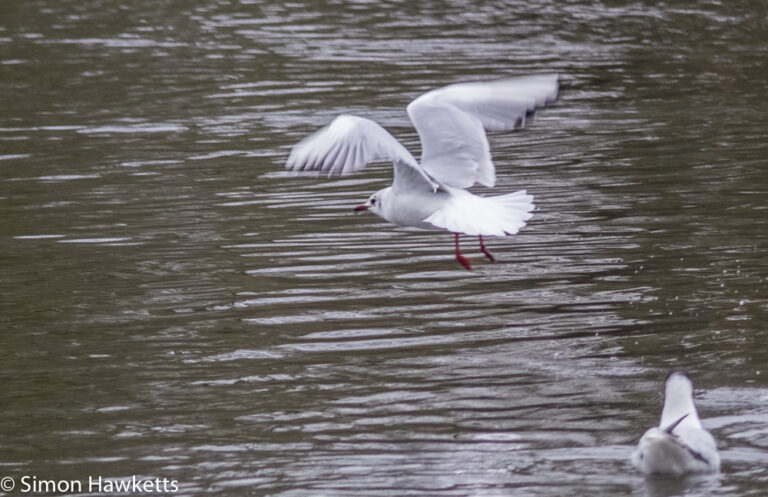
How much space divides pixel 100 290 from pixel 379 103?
A: 6457 millimetres

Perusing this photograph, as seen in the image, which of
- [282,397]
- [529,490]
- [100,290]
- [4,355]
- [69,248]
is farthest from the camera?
[69,248]

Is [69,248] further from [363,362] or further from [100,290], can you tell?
[363,362]

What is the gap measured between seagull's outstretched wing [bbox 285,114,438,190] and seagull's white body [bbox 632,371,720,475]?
2.37 meters

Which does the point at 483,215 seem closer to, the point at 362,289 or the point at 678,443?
the point at 362,289

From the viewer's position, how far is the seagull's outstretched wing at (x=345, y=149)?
26.2 ft

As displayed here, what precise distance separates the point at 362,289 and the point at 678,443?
3.60 meters

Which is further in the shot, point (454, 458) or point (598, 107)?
point (598, 107)

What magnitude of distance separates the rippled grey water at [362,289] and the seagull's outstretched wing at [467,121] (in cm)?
84

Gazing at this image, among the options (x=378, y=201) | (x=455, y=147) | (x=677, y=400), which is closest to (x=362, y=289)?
(x=378, y=201)

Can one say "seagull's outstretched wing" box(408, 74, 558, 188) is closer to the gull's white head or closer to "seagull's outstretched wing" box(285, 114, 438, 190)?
"seagull's outstretched wing" box(285, 114, 438, 190)

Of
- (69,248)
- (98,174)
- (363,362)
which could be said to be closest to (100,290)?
(69,248)

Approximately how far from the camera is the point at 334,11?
22234mm

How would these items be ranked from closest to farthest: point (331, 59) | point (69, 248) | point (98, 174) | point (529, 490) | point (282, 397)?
1. point (529, 490)
2. point (282, 397)
3. point (69, 248)
4. point (98, 174)
5. point (331, 59)

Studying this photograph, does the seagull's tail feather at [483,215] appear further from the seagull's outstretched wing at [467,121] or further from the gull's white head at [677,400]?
the gull's white head at [677,400]
